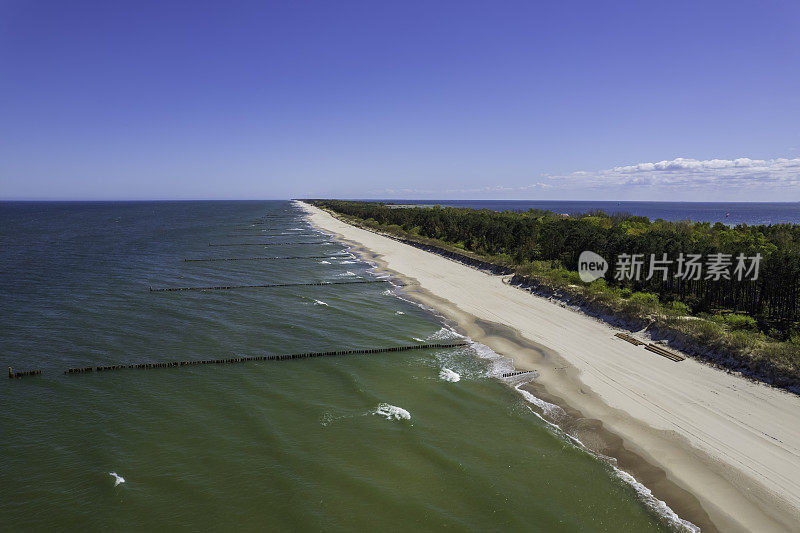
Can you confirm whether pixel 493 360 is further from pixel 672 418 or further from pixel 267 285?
pixel 267 285

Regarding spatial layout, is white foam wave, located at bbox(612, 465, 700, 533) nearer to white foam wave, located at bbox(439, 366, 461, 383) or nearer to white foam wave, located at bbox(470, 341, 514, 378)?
white foam wave, located at bbox(470, 341, 514, 378)

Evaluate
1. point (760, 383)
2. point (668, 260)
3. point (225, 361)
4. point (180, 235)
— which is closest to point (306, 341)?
point (225, 361)

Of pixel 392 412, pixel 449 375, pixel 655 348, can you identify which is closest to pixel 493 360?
pixel 449 375

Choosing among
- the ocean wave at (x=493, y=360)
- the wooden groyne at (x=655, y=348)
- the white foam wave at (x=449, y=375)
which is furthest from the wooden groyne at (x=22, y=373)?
the wooden groyne at (x=655, y=348)

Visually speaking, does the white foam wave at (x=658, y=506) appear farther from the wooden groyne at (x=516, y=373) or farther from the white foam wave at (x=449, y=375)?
the white foam wave at (x=449, y=375)

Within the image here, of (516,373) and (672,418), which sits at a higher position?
(672,418)

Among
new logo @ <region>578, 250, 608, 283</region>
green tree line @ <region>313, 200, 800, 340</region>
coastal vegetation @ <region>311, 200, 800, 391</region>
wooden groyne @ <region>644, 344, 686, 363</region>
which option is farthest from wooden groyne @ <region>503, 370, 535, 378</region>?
new logo @ <region>578, 250, 608, 283</region>
